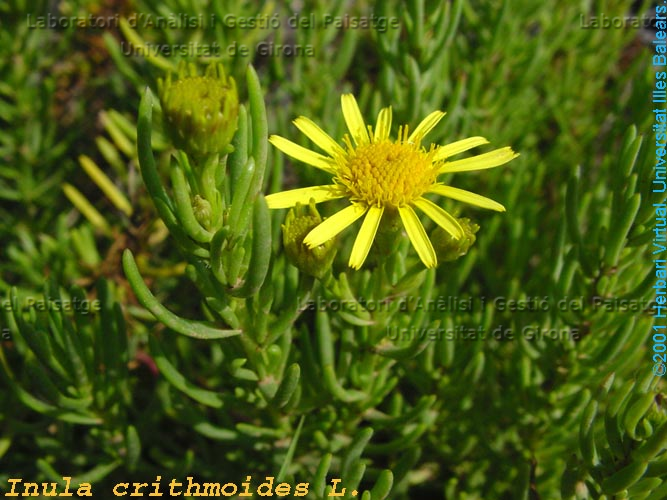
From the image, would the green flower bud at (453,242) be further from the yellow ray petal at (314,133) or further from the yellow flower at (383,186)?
the yellow ray petal at (314,133)

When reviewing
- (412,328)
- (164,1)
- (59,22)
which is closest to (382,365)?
(412,328)

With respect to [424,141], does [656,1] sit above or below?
above

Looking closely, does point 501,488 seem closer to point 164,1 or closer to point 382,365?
point 382,365

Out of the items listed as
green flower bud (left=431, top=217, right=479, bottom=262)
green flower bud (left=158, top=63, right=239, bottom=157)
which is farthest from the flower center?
green flower bud (left=158, top=63, right=239, bottom=157)

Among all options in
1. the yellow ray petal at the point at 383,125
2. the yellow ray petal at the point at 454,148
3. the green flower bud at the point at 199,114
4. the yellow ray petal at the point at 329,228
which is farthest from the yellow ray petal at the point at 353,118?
the green flower bud at the point at 199,114

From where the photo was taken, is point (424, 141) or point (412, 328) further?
point (424, 141)

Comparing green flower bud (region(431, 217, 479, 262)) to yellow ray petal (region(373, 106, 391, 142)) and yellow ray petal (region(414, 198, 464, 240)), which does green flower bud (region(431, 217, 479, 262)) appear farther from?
yellow ray petal (region(373, 106, 391, 142))

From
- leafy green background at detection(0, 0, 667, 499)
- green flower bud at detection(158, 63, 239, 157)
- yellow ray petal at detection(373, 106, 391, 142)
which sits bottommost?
leafy green background at detection(0, 0, 667, 499)
